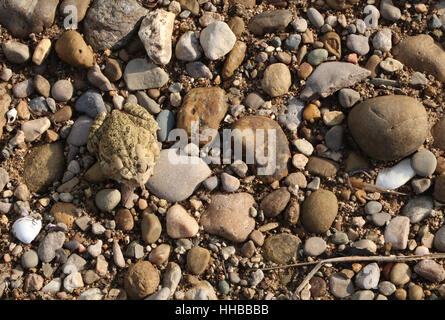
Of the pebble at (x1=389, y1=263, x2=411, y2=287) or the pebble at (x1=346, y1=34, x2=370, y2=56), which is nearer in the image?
the pebble at (x1=389, y1=263, x2=411, y2=287)

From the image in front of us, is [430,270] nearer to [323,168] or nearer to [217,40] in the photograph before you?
[323,168]

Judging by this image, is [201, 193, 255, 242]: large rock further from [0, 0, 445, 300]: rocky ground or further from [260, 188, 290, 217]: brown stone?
[260, 188, 290, 217]: brown stone

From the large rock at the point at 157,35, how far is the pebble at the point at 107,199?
4.35 ft

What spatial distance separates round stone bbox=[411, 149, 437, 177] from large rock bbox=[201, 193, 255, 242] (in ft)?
5.13

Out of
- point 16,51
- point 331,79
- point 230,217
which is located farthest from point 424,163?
point 16,51

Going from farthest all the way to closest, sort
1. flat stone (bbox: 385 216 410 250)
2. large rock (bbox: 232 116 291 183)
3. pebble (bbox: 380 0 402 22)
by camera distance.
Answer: pebble (bbox: 380 0 402 22) → large rock (bbox: 232 116 291 183) → flat stone (bbox: 385 216 410 250)

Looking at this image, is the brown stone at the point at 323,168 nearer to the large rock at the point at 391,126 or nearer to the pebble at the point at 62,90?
the large rock at the point at 391,126

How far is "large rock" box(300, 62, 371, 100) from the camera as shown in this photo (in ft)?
15.7

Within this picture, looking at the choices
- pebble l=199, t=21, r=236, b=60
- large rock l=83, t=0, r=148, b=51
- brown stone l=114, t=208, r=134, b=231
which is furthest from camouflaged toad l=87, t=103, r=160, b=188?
pebble l=199, t=21, r=236, b=60

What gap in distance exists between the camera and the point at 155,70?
4.80 m

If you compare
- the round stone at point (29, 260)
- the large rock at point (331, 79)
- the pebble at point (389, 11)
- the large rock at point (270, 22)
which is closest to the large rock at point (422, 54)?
the pebble at point (389, 11)

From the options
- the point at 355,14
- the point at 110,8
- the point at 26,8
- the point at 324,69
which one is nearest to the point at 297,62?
the point at 324,69

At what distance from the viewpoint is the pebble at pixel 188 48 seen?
15.6 feet

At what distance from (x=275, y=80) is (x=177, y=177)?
133 cm
